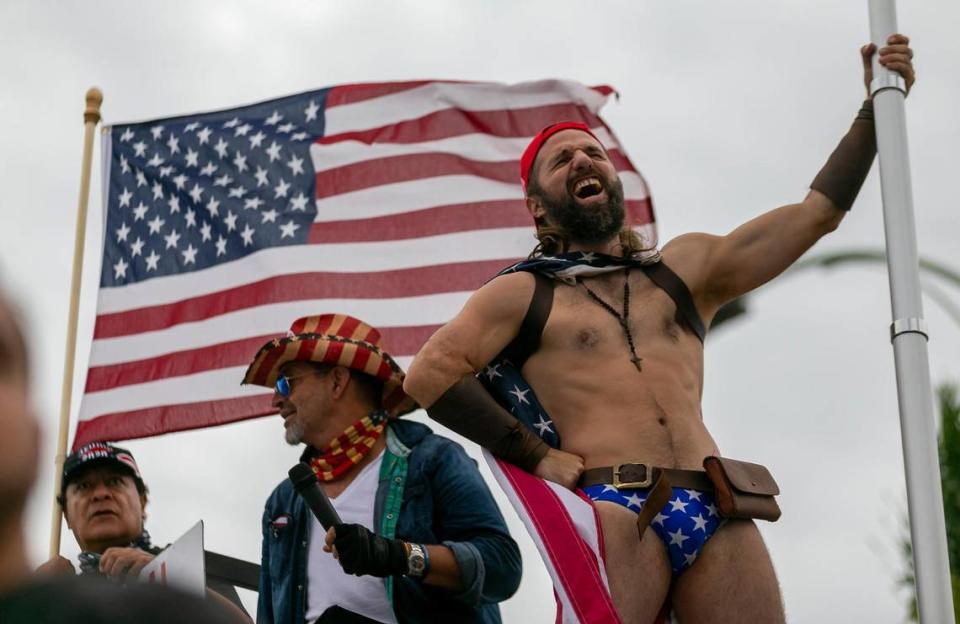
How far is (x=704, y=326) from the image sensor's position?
4.92 meters

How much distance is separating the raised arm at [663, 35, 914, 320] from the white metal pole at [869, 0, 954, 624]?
0.55 ft

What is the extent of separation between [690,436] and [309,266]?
14.7 feet

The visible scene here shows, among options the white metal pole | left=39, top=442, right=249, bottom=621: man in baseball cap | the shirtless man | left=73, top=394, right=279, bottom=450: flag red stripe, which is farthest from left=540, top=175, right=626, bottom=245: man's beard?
left=73, top=394, right=279, bottom=450: flag red stripe

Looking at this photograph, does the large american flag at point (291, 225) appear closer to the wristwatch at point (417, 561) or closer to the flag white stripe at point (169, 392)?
the flag white stripe at point (169, 392)

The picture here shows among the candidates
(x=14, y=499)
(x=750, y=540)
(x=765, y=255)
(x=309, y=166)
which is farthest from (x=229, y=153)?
(x=14, y=499)

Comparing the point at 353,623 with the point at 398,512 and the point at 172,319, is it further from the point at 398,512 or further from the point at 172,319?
the point at 172,319

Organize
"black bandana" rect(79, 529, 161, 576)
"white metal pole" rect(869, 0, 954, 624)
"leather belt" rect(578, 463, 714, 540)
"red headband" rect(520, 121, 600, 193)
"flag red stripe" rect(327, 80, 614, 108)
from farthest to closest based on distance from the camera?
"flag red stripe" rect(327, 80, 614, 108) → "black bandana" rect(79, 529, 161, 576) → "red headband" rect(520, 121, 600, 193) → "leather belt" rect(578, 463, 714, 540) → "white metal pole" rect(869, 0, 954, 624)

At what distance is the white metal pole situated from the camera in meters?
4.16

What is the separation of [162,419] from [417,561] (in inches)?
149

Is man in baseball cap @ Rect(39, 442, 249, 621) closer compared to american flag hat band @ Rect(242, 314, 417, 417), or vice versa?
american flag hat band @ Rect(242, 314, 417, 417)

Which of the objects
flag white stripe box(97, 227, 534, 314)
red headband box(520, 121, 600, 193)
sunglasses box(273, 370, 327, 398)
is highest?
flag white stripe box(97, 227, 534, 314)

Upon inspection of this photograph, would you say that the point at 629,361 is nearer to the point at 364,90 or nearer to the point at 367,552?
the point at 367,552

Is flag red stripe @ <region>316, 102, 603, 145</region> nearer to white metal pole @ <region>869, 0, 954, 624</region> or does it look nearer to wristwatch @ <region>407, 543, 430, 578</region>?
white metal pole @ <region>869, 0, 954, 624</region>

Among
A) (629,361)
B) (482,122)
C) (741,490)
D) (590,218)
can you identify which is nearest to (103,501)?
(590,218)
